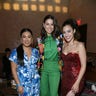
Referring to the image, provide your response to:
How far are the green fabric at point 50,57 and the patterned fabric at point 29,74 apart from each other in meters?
0.12

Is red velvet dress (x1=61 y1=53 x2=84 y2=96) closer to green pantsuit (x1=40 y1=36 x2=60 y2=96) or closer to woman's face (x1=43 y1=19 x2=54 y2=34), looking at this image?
green pantsuit (x1=40 y1=36 x2=60 y2=96)

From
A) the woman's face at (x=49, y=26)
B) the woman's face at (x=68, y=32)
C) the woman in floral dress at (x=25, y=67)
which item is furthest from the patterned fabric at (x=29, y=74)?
the woman's face at (x=68, y=32)

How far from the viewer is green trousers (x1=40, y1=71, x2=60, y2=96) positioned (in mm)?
2961

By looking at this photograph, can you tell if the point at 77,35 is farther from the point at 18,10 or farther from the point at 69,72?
the point at 18,10

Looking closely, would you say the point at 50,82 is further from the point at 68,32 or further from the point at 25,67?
the point at 68,32

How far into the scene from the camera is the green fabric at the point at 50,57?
2.94 meters

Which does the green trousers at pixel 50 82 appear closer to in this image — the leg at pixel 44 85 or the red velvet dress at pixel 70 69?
the leg at pixel 44 85

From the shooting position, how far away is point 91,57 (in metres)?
7.28

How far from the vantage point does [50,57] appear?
2934 mm

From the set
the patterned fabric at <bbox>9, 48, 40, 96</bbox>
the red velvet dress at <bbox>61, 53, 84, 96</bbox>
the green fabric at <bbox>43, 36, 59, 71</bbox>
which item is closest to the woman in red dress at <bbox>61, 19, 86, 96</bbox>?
the red velvet dress at <bbox>61, 53, 84, 96</bbox>

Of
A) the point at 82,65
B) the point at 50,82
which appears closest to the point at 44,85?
the point at 50,82

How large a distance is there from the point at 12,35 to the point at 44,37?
6.31m

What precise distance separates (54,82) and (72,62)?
47 centimetres

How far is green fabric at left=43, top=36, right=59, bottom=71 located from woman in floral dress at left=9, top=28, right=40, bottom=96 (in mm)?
125
